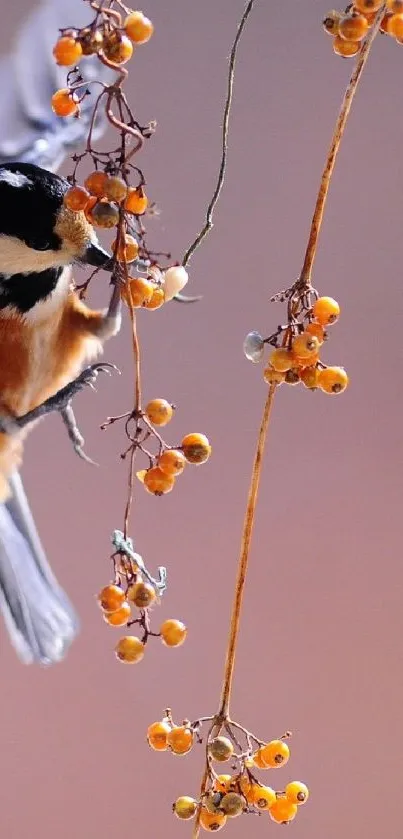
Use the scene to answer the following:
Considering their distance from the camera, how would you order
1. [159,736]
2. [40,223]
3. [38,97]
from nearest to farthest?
[159,736] → [40,223] → [38,97]

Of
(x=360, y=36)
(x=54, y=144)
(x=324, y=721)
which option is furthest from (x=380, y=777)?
(x=360, y=36)

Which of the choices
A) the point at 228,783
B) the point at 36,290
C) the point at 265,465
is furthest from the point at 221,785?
the point at 265,465

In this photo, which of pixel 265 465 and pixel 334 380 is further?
pixel 265 465

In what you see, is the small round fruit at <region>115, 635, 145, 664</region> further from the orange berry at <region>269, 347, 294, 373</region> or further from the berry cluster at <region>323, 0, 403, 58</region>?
the berry cluster at <region>323, 0, 403, 58</region>

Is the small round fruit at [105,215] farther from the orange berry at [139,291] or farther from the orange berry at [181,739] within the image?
the orange berry at [181,739]

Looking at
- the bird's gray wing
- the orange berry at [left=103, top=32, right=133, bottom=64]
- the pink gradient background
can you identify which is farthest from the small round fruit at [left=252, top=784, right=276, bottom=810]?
the pink gradient background

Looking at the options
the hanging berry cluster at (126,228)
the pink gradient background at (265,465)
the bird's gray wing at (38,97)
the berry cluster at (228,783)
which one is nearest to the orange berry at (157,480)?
the hanging berry cluster at (126,228)

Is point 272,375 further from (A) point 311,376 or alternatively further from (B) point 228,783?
(B) point 228,783
